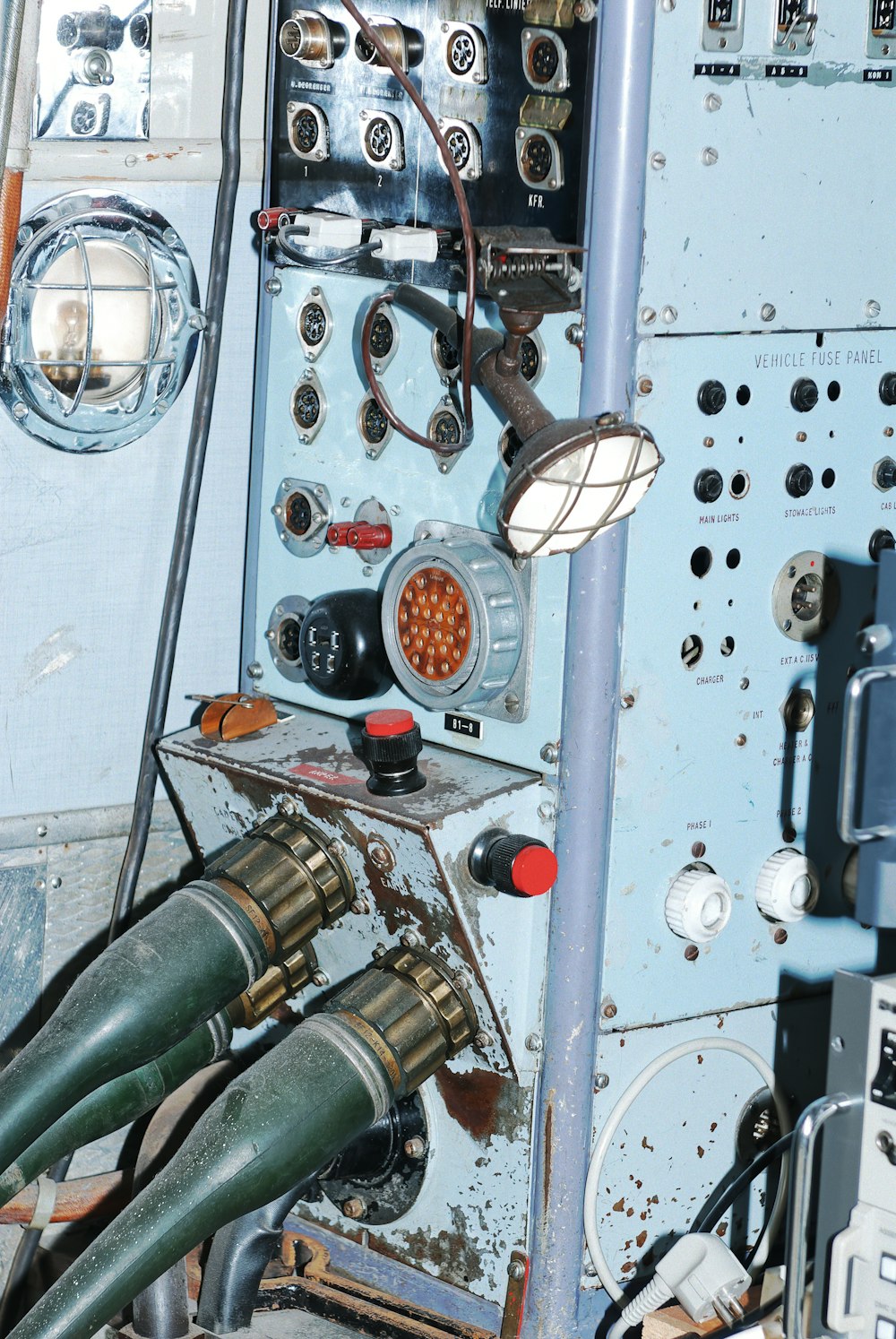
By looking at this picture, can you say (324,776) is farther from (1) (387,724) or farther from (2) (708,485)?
(2) (708,485)

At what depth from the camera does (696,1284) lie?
95.3 inches

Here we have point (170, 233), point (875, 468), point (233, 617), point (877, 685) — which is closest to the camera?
point (877, 685)

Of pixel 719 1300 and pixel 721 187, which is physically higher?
pixel 721 187

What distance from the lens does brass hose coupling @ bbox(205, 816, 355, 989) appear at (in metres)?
2.47

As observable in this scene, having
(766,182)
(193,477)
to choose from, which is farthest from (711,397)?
(193,477)

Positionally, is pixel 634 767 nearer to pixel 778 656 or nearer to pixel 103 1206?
pixel 778 656

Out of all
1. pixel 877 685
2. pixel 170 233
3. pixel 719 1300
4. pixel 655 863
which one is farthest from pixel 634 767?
pixel 170 233

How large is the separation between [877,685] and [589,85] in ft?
2.59

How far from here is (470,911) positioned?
2379 mm

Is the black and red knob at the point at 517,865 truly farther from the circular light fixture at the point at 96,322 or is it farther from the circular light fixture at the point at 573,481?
the circular light fixture at the point at 96,322

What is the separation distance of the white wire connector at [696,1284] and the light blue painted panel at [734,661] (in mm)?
307

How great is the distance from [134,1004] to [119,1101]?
10.3 inches

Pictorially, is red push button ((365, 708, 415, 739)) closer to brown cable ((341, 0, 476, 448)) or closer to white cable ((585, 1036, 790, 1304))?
brown cable ((341, 0, 476, 448))

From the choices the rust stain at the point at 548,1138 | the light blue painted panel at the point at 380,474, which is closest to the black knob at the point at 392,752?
the light blue painted panel at the point at 380,474
